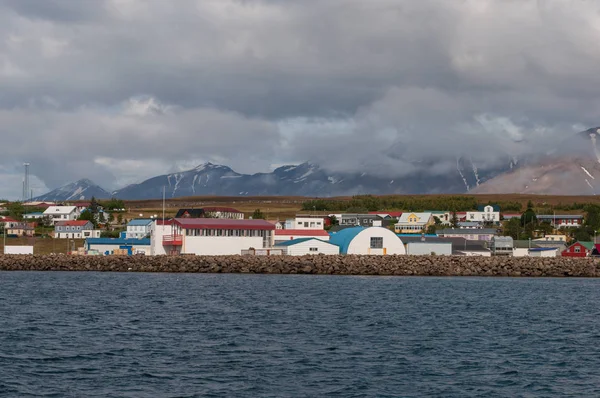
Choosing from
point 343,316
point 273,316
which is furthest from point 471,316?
point 273,316

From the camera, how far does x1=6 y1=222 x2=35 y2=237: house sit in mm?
125787

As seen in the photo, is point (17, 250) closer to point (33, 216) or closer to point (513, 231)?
point (513, 231)

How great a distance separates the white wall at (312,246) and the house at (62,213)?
85.8 metres

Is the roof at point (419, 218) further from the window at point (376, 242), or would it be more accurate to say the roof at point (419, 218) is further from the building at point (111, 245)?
the building at point (111, 245)

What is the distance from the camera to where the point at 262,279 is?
207 ft

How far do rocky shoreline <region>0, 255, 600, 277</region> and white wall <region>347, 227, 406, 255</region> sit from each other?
16.0 ft

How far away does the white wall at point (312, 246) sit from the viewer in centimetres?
8118

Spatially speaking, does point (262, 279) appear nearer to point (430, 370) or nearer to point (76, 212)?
point (430, 370)

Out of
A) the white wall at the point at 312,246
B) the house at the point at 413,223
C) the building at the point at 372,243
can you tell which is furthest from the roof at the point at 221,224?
the house at the point at 413,223

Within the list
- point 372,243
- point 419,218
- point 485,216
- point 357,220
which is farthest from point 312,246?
point 485,216

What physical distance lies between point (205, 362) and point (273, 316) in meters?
11.9

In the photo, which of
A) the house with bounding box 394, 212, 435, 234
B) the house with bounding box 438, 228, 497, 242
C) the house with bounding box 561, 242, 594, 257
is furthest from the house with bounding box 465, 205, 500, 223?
the house with bounding box 561, 242, 594, 257

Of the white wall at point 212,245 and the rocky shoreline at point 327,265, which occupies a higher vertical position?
the white wall at point 212,245

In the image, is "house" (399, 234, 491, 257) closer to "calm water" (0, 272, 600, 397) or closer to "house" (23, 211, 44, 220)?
"calm water" (0, 272, 600, 397)
